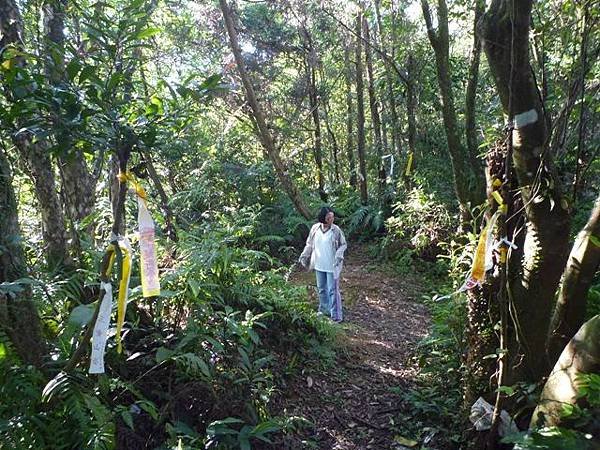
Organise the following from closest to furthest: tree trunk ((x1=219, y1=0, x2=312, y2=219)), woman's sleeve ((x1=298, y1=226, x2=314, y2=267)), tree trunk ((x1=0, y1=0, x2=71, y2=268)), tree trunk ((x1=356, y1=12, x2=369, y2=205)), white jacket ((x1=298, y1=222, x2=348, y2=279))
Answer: tree trunk ((x1=0, y1=0, x2=71, y2=268))
white jacket ((x1=298, y1=222, x2=348, y2=279))
woman's sleeve ((x1=298, y1=226, x2=314, y2=267))
tree trunk ((x1=219, y1=0, x2=312, y2=219))
tree trunk ((x1=356, y1=12, x2=369, y2=205))

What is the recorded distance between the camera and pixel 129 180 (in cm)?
213

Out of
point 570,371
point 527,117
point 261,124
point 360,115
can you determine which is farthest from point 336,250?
point 360,115

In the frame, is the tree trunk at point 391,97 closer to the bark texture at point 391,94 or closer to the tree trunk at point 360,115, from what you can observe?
the bark texture at point 391,94

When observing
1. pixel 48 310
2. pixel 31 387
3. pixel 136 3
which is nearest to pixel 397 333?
pixel 48 310

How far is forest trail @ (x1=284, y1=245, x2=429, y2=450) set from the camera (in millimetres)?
4051

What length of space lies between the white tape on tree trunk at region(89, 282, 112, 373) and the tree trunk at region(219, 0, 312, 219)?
26.7 feet

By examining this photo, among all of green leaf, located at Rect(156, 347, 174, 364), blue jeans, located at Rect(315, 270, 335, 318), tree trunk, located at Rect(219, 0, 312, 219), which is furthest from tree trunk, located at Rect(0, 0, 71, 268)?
tree trunk, located at Rect(219, 0, 312, 219)

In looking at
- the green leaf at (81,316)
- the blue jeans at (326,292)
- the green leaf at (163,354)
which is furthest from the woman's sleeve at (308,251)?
the green leaf at (81,316)

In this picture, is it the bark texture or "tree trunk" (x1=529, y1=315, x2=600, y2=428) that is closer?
"tree trunk" (x1=529, y1=315, x2=600, y2=428)

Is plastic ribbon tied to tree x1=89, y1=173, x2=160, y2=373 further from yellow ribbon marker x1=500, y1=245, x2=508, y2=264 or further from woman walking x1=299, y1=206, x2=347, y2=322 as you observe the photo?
woman walking x1=299, y1=206, x2=347, y2=322

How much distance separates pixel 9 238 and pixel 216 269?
7.98 ft

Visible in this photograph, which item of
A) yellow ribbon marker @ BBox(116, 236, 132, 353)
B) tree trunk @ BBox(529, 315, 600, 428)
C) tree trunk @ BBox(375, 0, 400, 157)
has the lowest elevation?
tree trunk @ BBox(529, 315, 600, 428)

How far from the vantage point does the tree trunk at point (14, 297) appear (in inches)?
101

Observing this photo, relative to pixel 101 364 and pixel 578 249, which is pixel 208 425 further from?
pixel 578 249
